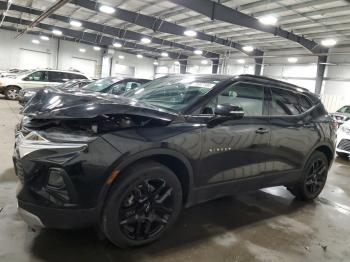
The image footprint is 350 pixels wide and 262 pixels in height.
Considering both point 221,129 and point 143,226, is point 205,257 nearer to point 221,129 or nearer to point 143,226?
Answer: point 143,226

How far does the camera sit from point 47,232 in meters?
2.77

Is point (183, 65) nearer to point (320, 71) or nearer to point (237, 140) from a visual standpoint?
point (320, 71)

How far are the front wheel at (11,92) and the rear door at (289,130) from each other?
13167mm

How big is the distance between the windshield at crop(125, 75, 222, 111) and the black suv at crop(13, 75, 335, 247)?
0.01m

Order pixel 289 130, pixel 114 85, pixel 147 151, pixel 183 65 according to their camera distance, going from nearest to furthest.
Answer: pixel 147 151, pixel 289 130, pixel 114 85, pixel 183 65

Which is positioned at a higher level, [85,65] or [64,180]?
[85,65]

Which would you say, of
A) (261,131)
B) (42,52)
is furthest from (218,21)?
(42,52)

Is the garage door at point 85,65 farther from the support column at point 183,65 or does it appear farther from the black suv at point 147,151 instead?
the black suv at point 147,151

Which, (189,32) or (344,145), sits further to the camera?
(189,32)

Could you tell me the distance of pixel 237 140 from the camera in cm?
307

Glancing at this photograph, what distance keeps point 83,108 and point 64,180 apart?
A: 0.52 metres

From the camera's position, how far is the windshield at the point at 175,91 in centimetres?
303

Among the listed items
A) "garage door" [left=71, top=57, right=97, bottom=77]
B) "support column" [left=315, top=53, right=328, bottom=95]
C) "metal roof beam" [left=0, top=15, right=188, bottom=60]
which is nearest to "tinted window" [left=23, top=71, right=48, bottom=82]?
"metal roof beam" [left=0, top=15, right=188, bottom=60]

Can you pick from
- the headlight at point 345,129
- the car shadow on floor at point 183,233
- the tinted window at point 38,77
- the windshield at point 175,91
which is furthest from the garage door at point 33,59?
the car shadow on floor at point 183,233
